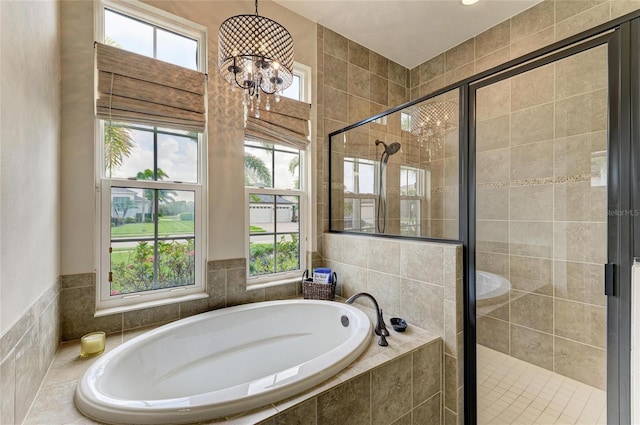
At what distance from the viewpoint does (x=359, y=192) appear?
2547 mm

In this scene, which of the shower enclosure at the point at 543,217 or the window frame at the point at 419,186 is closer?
the shower enclosure at the point at 543,217

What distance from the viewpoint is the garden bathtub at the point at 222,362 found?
99 cm

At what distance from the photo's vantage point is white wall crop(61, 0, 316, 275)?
1571 mm

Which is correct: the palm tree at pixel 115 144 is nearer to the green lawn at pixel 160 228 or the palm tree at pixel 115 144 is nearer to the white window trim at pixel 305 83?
the green lawn at pixel 160 228

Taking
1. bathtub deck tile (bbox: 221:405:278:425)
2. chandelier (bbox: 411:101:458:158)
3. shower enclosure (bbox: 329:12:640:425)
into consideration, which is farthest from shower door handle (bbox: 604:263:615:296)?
bathtub deck tile (bbox: 221:405:278:425)

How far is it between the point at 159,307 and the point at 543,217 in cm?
256

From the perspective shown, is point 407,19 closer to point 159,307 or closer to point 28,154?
point 28,154

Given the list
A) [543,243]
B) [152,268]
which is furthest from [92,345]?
[543,243]

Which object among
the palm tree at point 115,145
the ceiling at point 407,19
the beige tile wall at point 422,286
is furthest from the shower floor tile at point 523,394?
the ceiling at point 407,19

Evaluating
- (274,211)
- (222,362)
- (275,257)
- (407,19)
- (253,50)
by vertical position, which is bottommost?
(222,362)

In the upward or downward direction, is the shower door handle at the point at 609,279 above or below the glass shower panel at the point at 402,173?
below

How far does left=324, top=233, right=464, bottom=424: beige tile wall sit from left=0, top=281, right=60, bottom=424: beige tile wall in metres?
1.76

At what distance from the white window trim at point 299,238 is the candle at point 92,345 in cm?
95

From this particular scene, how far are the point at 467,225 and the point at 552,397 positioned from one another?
116 centimetres
